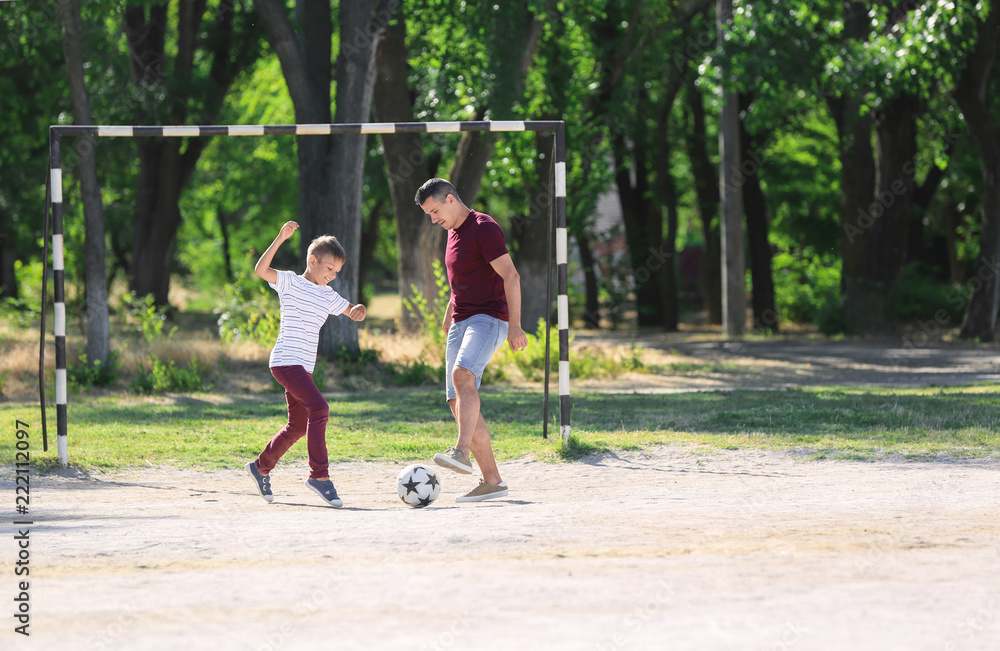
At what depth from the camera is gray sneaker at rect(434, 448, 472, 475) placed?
6676 mm

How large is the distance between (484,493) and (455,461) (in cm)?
40

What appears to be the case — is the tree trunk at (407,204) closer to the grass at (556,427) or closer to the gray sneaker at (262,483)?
the grass at (556,427)

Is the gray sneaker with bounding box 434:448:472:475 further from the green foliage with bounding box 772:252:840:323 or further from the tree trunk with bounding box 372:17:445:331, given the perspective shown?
the green foliage with bounding box 772:252:840:323

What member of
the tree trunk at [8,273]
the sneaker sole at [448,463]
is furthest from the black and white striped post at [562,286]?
the tree trunk at [8,273]

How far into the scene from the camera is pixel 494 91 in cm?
1611

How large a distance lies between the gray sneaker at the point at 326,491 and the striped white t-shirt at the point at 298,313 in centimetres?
75

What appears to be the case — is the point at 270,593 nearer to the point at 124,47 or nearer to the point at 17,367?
the point at 17,367

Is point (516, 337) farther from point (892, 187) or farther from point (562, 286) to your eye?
point (892, 187)

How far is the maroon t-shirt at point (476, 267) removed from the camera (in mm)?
6648

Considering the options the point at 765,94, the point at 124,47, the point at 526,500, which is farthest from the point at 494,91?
the point at 526,500

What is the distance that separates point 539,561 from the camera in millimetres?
5016

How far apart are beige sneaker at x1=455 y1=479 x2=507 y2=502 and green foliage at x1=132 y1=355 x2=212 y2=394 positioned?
7303 mm

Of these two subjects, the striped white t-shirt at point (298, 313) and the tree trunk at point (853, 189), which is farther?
the tree trunk at point (853, 189)

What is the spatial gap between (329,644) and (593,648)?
94 centimetres
